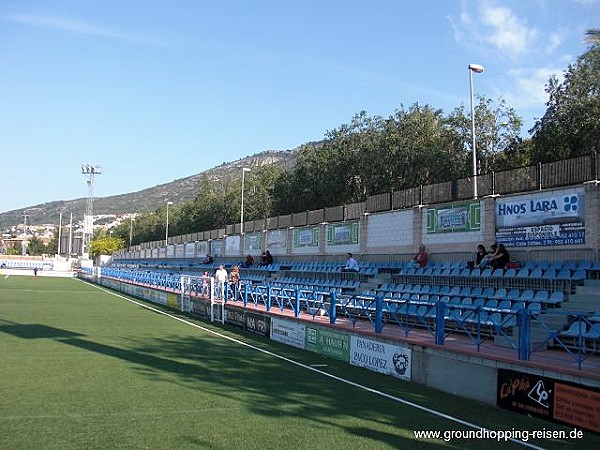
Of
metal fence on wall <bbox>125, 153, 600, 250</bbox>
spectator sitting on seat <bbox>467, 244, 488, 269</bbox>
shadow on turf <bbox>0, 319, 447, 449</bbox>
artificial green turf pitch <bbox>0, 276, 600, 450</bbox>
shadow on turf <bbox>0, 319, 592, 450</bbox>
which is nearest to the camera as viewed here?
artificial green turf pitch <bbox>0, 276, 600, 450</bbox>

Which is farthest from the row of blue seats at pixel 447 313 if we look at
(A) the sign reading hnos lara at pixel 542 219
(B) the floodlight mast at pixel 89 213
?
(B) the floodlight mast at pixel 89 213

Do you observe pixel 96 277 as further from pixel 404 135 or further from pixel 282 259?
pixel 404 135

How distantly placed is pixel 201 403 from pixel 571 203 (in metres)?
12.0

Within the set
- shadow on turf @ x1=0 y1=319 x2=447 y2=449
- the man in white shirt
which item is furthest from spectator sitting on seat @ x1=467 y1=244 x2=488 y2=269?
the man in white shirt

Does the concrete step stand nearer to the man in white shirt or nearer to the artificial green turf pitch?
the artificial green turf pitch

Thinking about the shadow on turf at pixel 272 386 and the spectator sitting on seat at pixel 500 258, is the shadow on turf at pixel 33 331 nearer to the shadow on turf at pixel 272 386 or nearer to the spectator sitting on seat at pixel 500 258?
the shadow on turf at pixel 272 386

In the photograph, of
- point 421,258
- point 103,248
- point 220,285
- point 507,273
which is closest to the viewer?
point 507,273

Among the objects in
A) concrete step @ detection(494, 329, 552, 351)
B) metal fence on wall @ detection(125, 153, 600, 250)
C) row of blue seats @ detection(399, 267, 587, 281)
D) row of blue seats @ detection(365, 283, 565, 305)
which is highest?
metal fence on wall @ detection(125, 153, 600, 250)

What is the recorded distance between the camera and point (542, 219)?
16766 mm

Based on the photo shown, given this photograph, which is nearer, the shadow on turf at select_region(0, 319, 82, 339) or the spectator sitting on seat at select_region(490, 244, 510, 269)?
the shadow on turf at select_region(0, 319, 82, 339)

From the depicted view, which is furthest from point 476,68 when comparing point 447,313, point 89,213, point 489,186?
point 89,213

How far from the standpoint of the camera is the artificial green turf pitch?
709 centimetres

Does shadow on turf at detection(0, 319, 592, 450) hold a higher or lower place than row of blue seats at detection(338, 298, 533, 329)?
lower

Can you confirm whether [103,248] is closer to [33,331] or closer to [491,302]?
[33,331]
